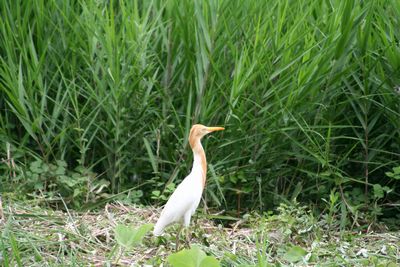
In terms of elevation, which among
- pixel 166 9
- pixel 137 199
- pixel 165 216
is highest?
pixel 166 9

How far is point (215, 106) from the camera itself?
466 cm

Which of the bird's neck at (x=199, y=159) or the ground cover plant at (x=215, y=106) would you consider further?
the ground cover plant at (x=215, y=106)

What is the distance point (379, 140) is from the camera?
15.9 ft

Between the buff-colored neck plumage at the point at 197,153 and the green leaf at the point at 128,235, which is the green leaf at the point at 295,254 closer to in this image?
the buff-colored neck plumage at the point at 197,153

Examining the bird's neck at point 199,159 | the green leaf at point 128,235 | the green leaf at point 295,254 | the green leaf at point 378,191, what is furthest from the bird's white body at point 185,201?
the green leaf at point 378,191

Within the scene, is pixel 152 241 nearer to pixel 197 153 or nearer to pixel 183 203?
pixel 183 203

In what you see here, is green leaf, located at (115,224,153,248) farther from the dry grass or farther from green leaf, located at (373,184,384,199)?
green leaf, located at (373,184,384,199)

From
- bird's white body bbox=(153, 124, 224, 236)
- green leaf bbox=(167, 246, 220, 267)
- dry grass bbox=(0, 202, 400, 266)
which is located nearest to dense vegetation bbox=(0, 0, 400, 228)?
dry grass bbox=(0, 202, 400, 266)

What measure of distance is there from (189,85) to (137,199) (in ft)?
2.18

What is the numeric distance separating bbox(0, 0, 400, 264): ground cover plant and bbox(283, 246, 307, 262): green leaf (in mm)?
673

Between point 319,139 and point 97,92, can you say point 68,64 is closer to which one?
point 97,92

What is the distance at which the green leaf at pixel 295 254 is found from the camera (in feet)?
12.1

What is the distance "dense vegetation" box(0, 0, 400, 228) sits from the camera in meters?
4.58

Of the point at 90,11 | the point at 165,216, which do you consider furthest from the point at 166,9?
the point at 165,216
